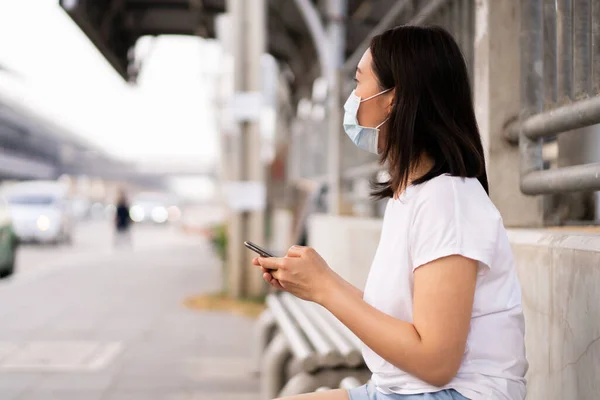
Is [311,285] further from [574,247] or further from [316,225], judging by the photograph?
[316,225]

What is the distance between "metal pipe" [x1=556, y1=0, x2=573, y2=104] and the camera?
275cm

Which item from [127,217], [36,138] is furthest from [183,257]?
[36,138]

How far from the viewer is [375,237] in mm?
4746

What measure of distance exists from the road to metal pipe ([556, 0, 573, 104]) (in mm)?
3545

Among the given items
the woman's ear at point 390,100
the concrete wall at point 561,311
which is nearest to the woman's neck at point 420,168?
the woman's ear at point 390,100

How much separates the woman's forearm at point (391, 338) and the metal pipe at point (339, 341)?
2126 millimetres

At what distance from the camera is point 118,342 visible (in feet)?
25.1

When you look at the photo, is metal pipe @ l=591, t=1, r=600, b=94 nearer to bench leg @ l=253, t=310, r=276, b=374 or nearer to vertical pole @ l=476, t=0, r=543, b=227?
vertical pole @ l=476, t=0, r=543, b=227

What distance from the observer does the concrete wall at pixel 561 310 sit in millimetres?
2115

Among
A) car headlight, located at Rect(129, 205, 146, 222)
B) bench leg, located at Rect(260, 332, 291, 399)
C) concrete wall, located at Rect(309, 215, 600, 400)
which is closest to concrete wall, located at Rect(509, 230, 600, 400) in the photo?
concrete wall, located at Rect(309, 215, 600, 400)

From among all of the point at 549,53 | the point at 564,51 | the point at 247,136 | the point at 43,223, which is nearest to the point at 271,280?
the point at 564,51

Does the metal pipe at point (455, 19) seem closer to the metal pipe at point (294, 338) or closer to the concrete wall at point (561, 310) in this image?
the concrete wall at point (561, 310)

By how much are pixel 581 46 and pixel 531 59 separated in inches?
21.2

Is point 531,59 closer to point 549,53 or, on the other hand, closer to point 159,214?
point 549,53
